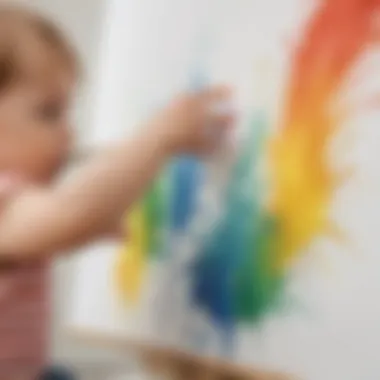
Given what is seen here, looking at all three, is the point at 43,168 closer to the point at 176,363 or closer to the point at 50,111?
the point at 50,111

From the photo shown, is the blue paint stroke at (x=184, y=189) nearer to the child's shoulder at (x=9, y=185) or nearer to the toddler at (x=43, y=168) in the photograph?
the toddler at (x=43, y=168)

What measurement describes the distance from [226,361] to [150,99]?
20 cm

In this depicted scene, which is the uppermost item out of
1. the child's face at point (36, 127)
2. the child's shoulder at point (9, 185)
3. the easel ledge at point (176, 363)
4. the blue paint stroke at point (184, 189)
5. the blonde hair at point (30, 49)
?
the blonde hair at point (30, 49)

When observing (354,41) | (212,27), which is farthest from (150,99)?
(354,41)

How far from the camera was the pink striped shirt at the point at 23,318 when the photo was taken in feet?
2.07

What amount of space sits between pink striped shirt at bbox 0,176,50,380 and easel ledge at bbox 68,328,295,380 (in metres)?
0.03

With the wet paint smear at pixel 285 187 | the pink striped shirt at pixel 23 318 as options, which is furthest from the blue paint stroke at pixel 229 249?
the pink striped shirt at pixel 23 318

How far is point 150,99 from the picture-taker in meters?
0.64

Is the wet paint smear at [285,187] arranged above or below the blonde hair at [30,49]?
below

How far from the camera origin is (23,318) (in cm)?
64

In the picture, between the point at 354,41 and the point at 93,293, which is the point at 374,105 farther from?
the point at 93,293

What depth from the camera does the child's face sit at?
649mm

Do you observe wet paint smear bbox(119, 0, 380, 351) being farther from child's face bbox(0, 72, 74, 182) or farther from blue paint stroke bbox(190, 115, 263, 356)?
child's face bbox(0, 72, 74, 182)

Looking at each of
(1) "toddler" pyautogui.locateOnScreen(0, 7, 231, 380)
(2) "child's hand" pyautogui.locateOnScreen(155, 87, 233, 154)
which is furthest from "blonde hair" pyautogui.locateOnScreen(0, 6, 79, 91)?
(2) "child's hand" pyautogui.locateOnScreen(155, 87, 233, 154)
